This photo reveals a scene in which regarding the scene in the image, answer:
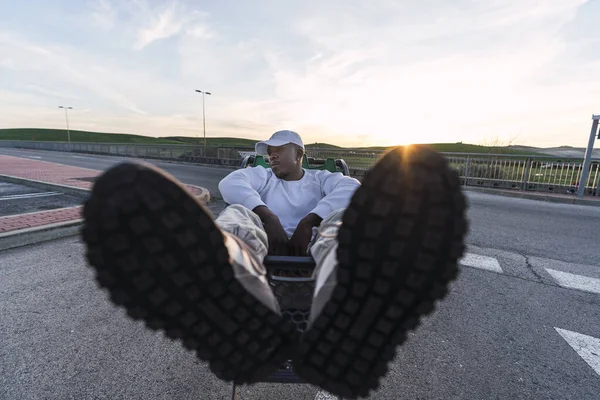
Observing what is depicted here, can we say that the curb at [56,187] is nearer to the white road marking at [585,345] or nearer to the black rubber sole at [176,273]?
the black rubber sole at [176,273]

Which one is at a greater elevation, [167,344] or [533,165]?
[533,165]

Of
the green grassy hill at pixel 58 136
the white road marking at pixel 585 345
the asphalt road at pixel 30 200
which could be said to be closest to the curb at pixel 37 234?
the asphalt road at pixel 30 200

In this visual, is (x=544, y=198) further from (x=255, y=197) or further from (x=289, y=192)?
(x=255, y=197)

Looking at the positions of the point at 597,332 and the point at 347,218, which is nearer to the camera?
the point at 347,218

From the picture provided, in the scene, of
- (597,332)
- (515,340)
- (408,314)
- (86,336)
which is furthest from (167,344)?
(597,332)

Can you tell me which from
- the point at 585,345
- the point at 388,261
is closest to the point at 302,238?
the point at 388,261

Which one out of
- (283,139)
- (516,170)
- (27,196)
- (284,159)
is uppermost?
(283,139)

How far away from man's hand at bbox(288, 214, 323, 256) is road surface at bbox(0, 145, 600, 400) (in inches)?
27.5

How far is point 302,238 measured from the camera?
58.4 inches

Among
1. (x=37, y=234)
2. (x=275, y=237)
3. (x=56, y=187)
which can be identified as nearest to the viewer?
(x=275, y=237)

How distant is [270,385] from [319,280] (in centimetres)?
98

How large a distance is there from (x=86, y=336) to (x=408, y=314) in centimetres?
198

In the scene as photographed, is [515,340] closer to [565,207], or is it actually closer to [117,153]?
[565,207]

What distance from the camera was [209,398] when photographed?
1399mm
